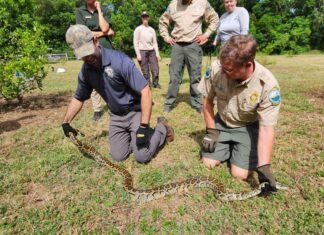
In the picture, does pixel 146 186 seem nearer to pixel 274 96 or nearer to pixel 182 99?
pixel 274 96

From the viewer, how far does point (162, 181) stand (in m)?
4.36

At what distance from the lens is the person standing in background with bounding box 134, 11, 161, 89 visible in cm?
1105

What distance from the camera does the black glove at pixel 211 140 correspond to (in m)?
4.64

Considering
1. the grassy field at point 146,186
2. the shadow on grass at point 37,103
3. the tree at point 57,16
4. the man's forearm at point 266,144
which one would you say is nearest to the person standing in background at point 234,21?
the grassy field at point 146,186

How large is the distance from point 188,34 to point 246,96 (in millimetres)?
3211

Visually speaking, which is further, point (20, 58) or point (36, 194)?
point (20, 58)

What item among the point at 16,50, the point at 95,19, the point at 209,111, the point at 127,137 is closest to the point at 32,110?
the point at 16,50

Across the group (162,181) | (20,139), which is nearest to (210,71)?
(162,181)

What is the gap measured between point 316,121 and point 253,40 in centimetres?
364

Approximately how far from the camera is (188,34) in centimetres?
690

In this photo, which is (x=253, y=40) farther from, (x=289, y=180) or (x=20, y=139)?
(x=20, y=139)

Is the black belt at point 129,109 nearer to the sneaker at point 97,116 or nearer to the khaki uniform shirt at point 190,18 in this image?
the sneaker at point 97,116

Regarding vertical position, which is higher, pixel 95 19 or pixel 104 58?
pixel 95 19

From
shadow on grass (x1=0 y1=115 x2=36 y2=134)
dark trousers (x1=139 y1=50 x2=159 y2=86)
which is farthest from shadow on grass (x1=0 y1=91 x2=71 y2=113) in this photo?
dark trousers (x1=139 y1=50 x2=159 y2=86)
